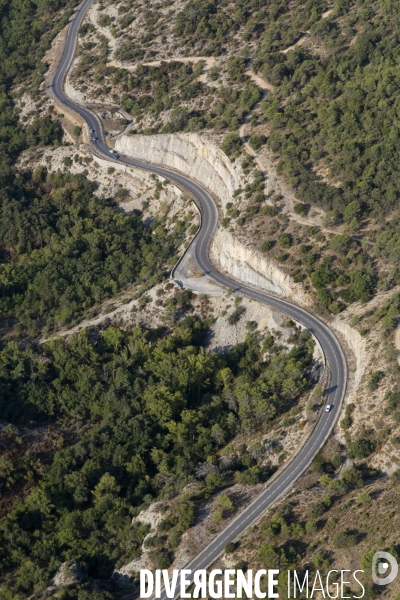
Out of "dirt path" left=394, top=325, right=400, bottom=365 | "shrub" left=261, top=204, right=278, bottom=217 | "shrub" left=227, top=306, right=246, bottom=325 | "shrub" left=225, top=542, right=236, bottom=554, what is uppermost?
"shrub" left=261, top=204, right=278, bottom=217

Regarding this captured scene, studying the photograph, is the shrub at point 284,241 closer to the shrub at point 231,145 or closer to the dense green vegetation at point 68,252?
the dense green vegetation at point 68,252

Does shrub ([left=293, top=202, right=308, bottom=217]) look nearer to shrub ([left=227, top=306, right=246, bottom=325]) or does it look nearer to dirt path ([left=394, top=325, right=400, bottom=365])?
shrub ([left=227, top=306, right=246, bottom=325])

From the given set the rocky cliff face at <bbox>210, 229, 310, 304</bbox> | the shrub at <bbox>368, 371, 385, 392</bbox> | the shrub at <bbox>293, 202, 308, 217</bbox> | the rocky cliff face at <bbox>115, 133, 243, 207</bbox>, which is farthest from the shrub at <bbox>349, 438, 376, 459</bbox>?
the rocky cliff face at <bbox>115, 133, 243, 207</bbox>

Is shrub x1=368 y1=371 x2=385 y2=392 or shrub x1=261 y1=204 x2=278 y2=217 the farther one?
shrub x1=261 y1=204 x2=278 y2=217

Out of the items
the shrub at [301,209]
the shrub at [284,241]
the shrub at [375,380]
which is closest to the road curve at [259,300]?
the shrub at [375,380]

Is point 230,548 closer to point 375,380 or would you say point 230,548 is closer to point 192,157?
point 375,380

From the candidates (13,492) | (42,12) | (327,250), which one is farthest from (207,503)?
(42,12)
